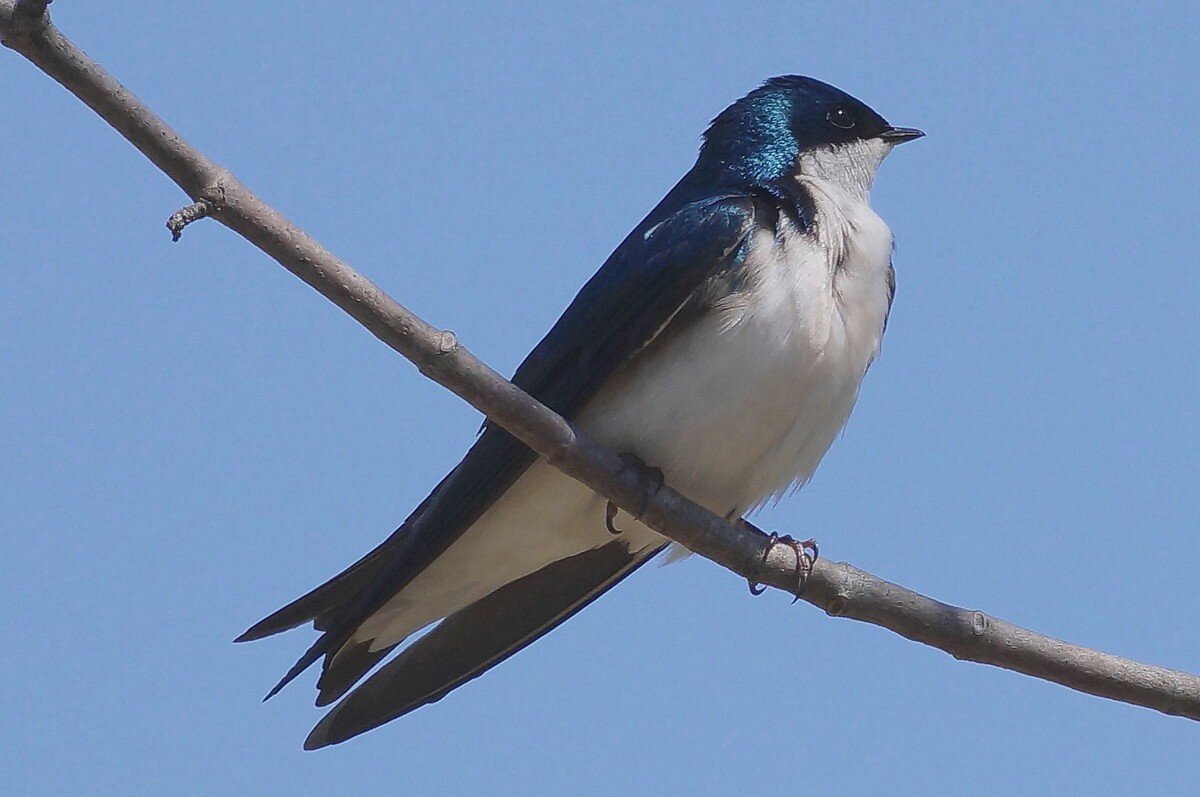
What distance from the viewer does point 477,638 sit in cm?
527

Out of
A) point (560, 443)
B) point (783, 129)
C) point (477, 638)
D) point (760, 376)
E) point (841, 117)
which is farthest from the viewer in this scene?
point (841, 117)

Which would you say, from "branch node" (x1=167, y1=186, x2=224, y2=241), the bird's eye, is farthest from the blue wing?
"branch node" (x1=167, y1=186, x2=224, y2=241)

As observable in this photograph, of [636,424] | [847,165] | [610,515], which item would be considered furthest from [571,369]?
[847,165]

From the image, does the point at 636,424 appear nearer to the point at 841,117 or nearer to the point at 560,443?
the point at 560,443

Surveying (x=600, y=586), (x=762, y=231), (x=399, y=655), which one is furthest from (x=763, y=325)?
(x=399, y=655)

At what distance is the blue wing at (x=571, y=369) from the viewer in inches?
186

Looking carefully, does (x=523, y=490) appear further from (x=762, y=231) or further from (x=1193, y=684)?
(x=1193, y=684)

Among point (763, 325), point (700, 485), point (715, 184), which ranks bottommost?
point (700, 485)

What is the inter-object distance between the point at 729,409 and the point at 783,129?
4.65 ft

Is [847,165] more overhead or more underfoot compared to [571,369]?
more overhead

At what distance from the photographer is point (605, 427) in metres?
4.76

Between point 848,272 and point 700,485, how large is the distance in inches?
30.8

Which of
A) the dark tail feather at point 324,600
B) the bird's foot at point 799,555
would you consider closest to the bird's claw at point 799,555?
the bird's foot at point 799,555

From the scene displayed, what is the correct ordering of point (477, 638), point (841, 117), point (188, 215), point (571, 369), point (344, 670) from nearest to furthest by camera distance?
point (188, 215), point (571, 369), point (344, 670), point (477, 638), point (841, 117)
